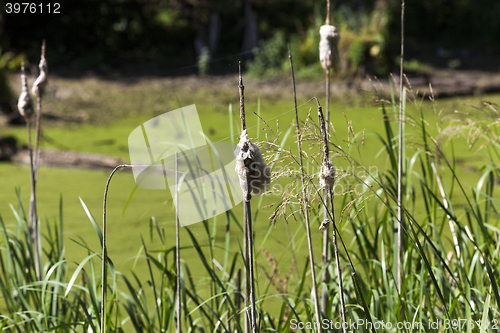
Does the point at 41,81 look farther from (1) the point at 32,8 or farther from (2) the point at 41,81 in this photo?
(1) the point at 32,8

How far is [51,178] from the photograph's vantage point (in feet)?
10.7

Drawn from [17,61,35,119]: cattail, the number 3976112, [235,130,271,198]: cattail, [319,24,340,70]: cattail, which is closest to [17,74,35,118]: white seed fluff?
[17,61,35,119]: cattail

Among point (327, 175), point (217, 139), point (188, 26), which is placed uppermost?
point (188, 26)

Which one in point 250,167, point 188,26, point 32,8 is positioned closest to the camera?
point 250,167

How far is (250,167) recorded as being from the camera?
21.4 inches

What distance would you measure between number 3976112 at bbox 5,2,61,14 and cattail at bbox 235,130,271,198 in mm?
6760

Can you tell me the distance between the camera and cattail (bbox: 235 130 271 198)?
0.53 metres

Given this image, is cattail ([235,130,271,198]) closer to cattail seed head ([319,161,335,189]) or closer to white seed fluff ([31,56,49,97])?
cattail seed head ([319,161,335,189])

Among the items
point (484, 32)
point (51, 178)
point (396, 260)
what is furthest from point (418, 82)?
point (396, 260)

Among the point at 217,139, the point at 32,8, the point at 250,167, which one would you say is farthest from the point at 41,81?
the point at 32,8

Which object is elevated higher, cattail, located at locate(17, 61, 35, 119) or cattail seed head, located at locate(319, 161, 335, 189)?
cattail, located at locate(17, 61, 35, 119)

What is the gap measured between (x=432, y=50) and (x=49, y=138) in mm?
7164

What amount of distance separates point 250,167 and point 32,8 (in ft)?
25.3

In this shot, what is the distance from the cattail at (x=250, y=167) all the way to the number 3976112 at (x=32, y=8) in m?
6.76
